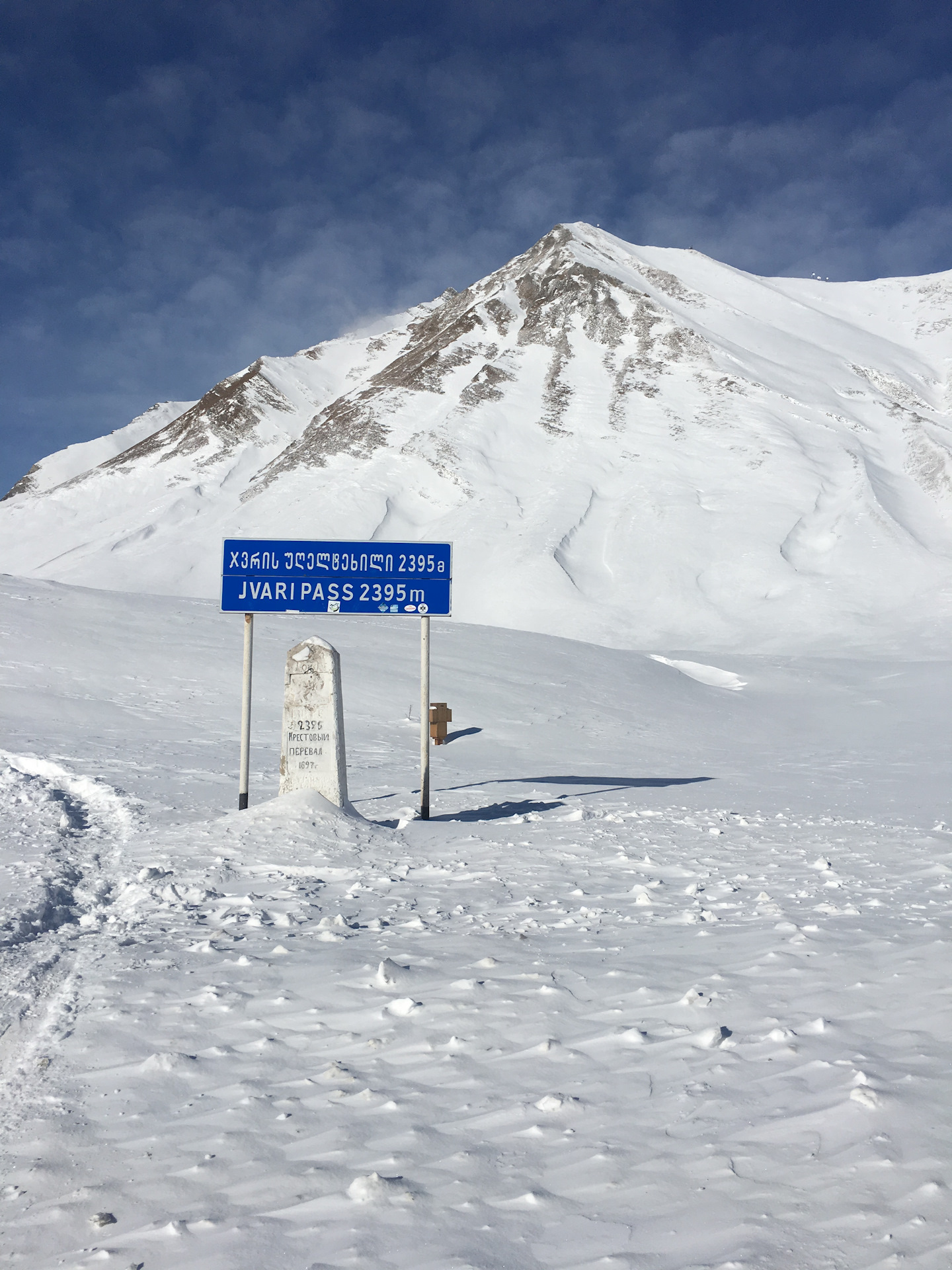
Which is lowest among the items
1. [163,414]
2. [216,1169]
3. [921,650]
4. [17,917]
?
[216,1169]

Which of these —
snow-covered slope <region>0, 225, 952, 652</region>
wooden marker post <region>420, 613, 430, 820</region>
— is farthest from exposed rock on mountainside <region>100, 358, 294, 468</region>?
wooden marker post <region>420, 613, 430, 820</region>

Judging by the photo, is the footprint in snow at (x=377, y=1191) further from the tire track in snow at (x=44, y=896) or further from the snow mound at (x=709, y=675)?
the snow mound at (x=709, y=675)

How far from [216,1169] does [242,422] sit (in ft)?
315

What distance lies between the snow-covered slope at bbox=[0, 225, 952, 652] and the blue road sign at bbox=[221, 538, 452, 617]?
103 feet

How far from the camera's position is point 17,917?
467 centimetres

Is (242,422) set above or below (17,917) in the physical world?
above

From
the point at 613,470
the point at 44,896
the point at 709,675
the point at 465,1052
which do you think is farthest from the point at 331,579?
the point at 613,470

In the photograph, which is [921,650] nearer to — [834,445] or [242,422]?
[834,445]

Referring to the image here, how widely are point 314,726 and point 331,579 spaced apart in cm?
167

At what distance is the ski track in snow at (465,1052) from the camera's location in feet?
7.82

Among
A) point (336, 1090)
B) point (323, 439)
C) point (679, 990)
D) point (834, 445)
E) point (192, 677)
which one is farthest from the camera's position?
point (323, 439)

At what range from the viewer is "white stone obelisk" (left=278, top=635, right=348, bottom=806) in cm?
795

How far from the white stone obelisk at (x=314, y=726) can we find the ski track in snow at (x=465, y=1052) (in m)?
0.86

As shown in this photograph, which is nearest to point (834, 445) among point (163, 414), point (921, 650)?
point (921, 650)
